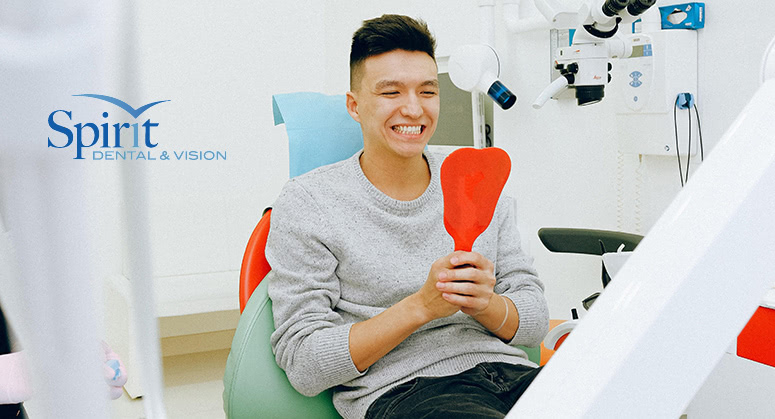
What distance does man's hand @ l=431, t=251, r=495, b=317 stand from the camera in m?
1.20

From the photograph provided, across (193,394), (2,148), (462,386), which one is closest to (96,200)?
(2,148)

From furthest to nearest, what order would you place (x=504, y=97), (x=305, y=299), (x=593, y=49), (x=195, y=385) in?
(x=195, y=385) → (x=504, y=97) → (x=593, y=49) → (x=305, y=299)

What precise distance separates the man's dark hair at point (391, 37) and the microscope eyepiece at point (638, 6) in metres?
0.42

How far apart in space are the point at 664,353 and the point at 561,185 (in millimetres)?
2126

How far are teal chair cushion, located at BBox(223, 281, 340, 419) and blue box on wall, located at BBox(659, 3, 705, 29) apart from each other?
1260 millimetres

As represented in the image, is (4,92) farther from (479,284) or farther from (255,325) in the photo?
(255,325)

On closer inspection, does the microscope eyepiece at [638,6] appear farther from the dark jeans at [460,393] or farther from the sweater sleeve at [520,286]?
the dark jeans at [460,393]

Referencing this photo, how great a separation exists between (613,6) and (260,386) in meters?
1.05

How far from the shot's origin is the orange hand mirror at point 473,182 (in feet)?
3.50

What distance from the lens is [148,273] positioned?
12.9 inches

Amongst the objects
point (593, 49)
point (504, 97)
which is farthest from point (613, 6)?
point (504, 97)

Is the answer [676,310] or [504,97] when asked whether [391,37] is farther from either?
[676,310]

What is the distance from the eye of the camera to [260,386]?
1378 mm

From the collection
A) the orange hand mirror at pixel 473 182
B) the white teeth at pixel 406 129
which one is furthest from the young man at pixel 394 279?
the orange hand mirror at pixel 473 182
